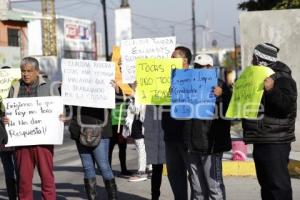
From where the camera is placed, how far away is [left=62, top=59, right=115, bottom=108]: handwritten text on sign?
23.0 ft

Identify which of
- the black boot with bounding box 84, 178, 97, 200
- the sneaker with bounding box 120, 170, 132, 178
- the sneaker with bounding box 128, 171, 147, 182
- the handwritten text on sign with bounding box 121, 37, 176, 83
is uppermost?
the handwritten text on sign with bounding box 121, 37, 176, 83

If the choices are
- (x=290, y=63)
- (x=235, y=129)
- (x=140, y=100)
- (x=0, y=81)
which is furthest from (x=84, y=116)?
(x=235, y=129)

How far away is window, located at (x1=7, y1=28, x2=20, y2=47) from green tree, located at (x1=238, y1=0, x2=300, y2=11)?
25.6 meters

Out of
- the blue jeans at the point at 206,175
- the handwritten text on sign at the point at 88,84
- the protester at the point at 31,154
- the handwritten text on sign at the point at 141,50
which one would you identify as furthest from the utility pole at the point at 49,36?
the blue jeans at the point at 206,175

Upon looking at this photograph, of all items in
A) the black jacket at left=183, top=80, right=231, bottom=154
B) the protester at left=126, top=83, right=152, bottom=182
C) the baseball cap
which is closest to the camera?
the black jacket at left=183, top=80, right=231, bottom=154

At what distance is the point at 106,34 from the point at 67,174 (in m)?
27.8

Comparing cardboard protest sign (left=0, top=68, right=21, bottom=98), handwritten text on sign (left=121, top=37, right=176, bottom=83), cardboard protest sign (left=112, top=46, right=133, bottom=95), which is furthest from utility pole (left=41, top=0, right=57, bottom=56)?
handwritten text on sign (left=121, top=37, right=176, bottom=83)

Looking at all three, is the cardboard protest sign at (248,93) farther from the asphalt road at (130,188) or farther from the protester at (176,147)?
the asphalt road at (130,188)

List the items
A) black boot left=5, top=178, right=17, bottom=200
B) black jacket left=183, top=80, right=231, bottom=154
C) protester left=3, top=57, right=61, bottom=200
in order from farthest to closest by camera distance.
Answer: black boot left=5, top=178, right=17, bottom=200, protester left=3, top=57, right=61, bottom=200, black jacket left=183, top=80, right=231, bottom=154

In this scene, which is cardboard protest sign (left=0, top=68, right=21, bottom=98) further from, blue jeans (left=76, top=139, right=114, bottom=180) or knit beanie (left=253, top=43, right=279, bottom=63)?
knit beanie (left=253, top=43, right=279, bottom=63)

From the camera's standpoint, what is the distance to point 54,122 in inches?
263

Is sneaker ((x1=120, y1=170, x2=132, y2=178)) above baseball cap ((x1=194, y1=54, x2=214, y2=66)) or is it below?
below

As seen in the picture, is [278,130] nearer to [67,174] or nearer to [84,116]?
[84,116]

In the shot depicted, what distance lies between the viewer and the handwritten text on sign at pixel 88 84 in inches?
276
